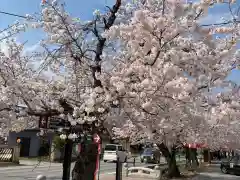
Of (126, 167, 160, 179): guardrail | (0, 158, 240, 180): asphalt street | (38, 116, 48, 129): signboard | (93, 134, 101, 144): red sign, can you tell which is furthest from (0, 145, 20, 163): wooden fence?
(93, 134, 101, 144): red sign

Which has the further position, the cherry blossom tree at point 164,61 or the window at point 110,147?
the window at point 110,147

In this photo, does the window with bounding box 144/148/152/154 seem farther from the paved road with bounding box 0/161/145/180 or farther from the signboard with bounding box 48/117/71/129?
the signboard with bounding box 48/117/71/129

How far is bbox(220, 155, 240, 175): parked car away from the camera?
29.4 m

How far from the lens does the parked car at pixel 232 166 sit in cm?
2939

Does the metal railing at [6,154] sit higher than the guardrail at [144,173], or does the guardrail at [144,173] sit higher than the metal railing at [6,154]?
the metal railing at [6,154]

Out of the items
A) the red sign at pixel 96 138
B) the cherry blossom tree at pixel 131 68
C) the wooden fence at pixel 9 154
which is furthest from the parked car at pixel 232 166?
the red sign at pixel 96 138

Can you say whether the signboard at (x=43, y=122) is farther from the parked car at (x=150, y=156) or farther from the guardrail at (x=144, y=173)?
the parked car at (x=150, y=156)

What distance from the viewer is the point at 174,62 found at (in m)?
6.15

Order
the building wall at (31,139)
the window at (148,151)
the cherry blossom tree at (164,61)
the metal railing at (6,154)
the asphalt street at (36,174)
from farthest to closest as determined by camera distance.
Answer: the window at (148,151) < the building wall at (31,139) < the metal railing at (6,154) < the asphalt street at (36,174) < the cherry blossom tree at (164,61)

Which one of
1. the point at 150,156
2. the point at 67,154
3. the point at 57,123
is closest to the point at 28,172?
the point at 67,154

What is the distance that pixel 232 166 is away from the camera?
29750mm

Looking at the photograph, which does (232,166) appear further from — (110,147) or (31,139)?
(31,139)

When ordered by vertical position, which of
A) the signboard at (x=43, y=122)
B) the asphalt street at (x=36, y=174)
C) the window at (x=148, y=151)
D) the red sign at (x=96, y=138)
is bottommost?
the asphalt street at (x=36, y=174)

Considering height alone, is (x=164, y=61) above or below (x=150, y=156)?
above
